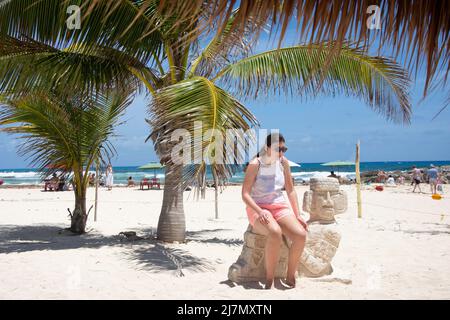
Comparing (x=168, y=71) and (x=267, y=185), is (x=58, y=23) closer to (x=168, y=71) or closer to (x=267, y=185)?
(x=168, y=71)

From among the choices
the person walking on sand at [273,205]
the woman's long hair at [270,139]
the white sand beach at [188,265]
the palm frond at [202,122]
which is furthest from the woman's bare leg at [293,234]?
the palm frond at [202,122]

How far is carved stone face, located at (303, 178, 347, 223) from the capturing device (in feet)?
16.1

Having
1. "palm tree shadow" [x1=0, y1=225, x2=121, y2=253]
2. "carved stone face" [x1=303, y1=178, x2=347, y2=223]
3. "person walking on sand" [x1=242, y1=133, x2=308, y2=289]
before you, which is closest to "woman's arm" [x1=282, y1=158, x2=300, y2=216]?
"person walking on sand" [x1=242, y1=133, x2=308, y2=289]

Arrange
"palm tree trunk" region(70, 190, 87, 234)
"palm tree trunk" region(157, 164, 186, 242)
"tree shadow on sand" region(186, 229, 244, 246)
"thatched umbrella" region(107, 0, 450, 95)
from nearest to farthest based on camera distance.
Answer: "thatched umbrella" region(107, 0, 450, 95) < "palm tree trunk" region(157, 164, 186, 242) < "tree shadow on sand" region(186, 229, 244, 246) < "palm tree trunk" region(70, 190, 87, 234)

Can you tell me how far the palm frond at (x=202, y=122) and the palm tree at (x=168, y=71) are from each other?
0.01 m

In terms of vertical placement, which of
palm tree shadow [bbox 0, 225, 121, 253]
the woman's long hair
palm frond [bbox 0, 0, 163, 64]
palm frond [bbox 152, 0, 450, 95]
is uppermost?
palm frond [bbox 0, 0, 163, 64]

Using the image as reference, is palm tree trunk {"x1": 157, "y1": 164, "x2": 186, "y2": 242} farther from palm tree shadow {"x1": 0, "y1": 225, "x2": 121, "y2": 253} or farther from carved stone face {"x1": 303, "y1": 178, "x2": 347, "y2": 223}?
carved stone face {"x1": 303, "y1": 178, "x2": 347, "y2": 223}

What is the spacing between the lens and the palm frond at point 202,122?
4.46 meters

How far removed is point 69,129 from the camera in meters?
7.32

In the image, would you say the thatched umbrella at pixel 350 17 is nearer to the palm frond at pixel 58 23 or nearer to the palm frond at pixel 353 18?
the palm frond at pixel 353 18

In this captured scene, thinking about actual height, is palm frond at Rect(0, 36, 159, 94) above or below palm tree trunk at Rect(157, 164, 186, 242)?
above

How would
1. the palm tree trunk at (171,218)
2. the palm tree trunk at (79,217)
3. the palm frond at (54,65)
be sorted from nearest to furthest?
the palm frond at (54,65), the palm tree trunk at (171,218), the palm tree trunk at (79,217)

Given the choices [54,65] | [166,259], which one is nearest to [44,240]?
[166,259]
